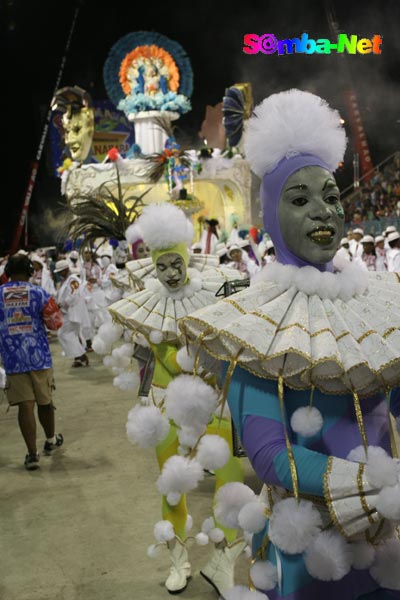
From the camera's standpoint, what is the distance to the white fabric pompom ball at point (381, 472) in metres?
1.46

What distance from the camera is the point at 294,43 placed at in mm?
14258

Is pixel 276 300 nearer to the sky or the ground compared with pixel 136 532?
nearer to the sky

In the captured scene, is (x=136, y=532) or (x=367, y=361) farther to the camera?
(x=136, y=532)

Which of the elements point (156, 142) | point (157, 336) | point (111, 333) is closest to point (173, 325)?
point (157, 336)

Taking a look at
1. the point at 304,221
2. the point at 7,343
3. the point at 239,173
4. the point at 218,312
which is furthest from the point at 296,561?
the point at 239,173

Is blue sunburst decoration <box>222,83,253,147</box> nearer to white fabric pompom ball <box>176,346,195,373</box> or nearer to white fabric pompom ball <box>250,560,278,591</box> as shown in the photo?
white fabric pompom ball <box>176,346,195,373</box>

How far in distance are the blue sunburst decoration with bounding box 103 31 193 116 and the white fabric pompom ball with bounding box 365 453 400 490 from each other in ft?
72.2

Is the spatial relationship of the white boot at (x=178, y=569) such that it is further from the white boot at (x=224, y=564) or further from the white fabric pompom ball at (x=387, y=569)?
the white fabric pompom ball at (x=387, y=569)

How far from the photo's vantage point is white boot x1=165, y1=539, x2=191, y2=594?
12.1 feet

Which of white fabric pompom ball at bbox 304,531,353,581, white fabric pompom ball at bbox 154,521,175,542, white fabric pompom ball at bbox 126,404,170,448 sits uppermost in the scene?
white fabric pompom ball at bbox 126,404,170,448

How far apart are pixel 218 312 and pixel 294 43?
13549 mm

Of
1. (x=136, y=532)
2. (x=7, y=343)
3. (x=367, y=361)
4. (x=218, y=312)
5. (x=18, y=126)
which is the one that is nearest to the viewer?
(x=367, y=361)

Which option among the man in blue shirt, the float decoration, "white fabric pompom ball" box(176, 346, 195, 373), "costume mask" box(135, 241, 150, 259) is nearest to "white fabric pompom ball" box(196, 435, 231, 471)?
"white fabric pompom ball" box(176, 346, 195, 373)

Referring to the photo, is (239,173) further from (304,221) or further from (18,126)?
(304,221)
